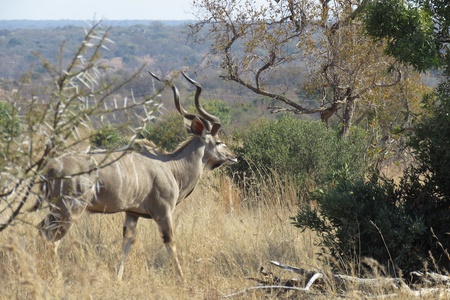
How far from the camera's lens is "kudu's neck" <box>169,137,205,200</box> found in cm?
664

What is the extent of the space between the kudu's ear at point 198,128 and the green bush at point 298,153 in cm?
218

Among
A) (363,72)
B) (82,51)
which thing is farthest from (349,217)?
(363,72)

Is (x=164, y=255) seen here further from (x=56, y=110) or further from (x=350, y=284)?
(x=56, y=110)

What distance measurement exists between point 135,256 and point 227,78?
555 centimetres

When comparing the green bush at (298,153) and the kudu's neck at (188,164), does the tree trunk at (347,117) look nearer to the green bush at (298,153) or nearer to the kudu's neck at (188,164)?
the green bush at (298,153)

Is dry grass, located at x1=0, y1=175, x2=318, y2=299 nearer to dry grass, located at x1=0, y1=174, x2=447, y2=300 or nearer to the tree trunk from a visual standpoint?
dry grass, located at x1=0, y1=174, x2=447, y2=300

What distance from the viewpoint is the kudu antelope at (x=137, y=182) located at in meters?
5.17

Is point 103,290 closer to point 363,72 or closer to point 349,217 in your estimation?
point 349,217

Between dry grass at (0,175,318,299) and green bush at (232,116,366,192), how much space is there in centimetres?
74

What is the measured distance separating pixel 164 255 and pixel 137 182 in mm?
928

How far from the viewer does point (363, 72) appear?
10625 millimetres

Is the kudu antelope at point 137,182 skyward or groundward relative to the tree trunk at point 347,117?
skyward

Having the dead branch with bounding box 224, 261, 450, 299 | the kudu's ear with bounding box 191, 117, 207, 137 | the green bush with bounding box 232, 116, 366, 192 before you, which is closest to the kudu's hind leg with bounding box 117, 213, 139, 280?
the dead branch with bounding box 224, 261, 450, 299

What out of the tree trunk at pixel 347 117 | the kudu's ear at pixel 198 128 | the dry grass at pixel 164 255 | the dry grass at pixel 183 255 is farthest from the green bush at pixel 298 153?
the kudu's ear at pixel 198 128
